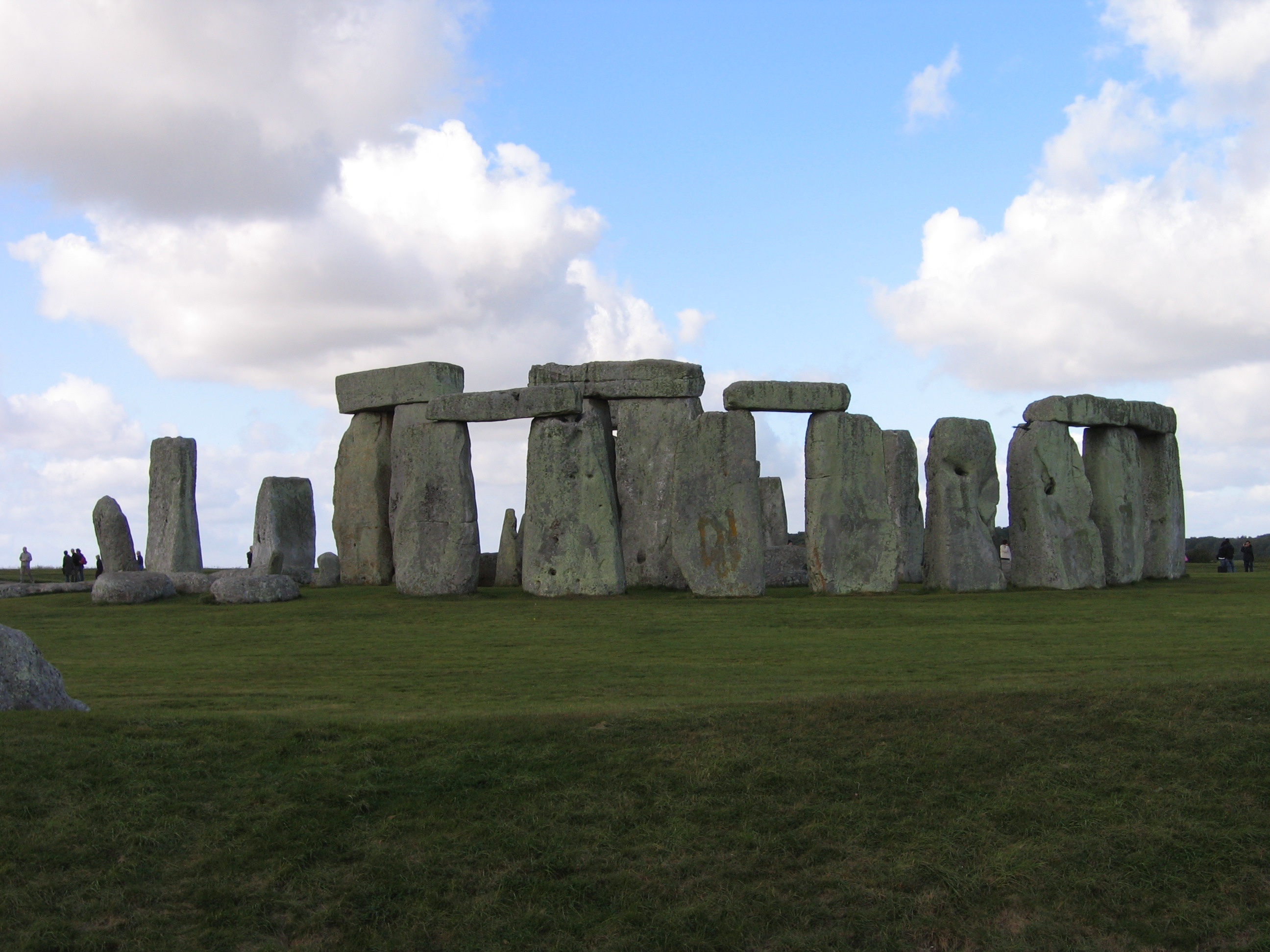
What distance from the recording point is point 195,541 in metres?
22.0

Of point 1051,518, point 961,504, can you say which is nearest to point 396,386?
point 961,504

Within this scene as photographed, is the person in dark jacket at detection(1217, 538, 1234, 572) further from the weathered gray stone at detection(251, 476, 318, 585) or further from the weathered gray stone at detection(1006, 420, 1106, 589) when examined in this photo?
the weathered gray stone at detection(251, 476, 318, 585)

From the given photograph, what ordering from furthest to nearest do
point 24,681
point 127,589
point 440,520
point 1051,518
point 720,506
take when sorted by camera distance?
point 1051,518
point 440,520
point 127,589
point 720,506
point 24,681

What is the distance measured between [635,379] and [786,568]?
4081 millimetres

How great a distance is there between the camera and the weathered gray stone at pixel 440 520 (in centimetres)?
1748

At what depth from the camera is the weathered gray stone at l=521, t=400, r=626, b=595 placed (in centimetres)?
1683

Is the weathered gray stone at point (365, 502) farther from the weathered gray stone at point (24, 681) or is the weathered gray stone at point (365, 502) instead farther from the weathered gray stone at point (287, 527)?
the weathered gray stone at point (24, 681)

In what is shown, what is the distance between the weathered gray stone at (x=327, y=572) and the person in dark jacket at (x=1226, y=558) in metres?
17.0

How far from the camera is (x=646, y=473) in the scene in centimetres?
2014

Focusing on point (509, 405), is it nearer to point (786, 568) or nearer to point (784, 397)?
point (784, 397)

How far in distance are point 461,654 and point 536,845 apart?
17.6 feet

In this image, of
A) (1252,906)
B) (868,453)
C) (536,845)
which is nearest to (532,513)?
(868,453)

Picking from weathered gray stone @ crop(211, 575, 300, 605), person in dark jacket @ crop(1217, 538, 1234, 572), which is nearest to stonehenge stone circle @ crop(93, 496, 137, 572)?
weathered gray stone @ crop(211, 575, 300, 605)

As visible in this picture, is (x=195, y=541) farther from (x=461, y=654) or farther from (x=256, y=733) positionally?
(x=256, y=733)
